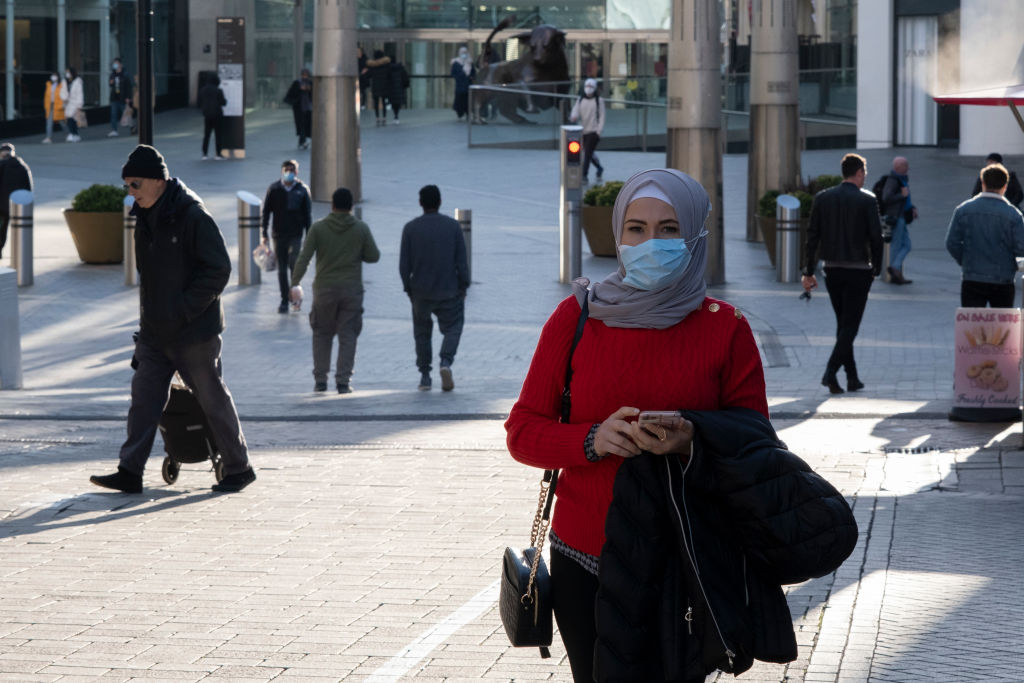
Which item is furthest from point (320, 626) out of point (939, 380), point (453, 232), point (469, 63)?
point (469, 63)

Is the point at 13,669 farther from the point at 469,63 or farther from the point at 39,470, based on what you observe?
the point at 469,63

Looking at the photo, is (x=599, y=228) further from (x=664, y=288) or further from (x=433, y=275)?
(x=664, y=288)

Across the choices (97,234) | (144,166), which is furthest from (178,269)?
(97,234)

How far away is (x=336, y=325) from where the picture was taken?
12.8m

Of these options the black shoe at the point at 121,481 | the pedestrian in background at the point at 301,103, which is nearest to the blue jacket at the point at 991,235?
the black shoe at the point at 121,481

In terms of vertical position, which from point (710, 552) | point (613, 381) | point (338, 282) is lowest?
point (710, 552)

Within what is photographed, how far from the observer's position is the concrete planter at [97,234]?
19375 millimetres

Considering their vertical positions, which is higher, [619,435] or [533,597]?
[619,435]

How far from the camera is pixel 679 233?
3439 millimetres

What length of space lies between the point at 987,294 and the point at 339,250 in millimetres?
5083

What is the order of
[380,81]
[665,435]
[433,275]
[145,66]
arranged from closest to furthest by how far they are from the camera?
[665,435], [433,275], [145,66], [380,81]

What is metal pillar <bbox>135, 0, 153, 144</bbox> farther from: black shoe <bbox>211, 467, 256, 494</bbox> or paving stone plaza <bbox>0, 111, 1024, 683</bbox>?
black shoe <bbox>211, 467, 256, 494</bbox>

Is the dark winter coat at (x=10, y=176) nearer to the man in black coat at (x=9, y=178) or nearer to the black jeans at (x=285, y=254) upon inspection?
the man in black coat at (x=9, y=178)

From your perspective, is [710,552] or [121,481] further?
[121,481]
